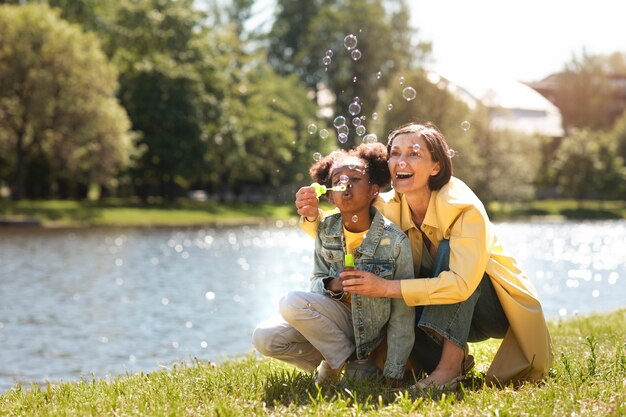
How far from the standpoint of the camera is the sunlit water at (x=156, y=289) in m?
11.8

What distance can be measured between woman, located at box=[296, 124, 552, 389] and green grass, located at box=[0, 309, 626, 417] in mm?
228

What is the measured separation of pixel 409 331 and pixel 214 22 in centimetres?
5851

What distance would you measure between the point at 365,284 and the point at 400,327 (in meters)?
0.42

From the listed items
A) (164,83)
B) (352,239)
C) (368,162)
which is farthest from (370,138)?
(164,83)

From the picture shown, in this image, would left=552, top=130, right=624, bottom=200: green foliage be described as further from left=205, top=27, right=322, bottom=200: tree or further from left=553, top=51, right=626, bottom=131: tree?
left=205, top=27, right=322, bottom=200: tree

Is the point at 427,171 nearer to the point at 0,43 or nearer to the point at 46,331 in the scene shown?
the point at 46,331

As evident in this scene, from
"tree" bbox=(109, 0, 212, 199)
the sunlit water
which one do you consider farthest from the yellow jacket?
"tree" bbox=(109, 0, 212, 199)

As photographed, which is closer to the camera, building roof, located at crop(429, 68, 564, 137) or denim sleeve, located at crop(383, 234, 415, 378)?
denim sleeve, located at crop(383, 234, 415, 378)

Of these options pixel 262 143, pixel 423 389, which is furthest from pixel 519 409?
pixel 262 143

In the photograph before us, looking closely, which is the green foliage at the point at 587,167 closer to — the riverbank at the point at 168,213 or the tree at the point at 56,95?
the riverbank at the point at 168,213

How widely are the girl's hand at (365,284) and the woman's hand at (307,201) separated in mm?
515

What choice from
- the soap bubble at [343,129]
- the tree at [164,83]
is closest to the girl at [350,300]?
the soap bubble at [343,129]

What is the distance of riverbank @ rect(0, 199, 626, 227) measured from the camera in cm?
3709

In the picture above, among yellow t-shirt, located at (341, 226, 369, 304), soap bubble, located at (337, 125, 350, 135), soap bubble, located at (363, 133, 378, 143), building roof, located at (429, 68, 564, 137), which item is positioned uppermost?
building roof, located at (429, 68, 564, 137)
